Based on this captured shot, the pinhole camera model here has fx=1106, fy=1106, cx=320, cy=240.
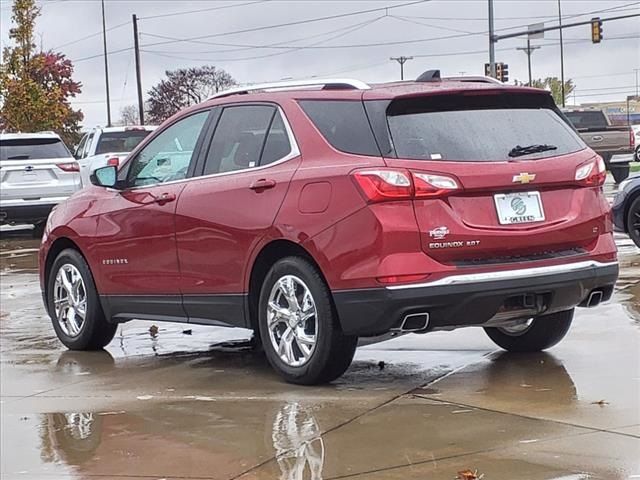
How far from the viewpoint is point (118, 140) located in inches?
831

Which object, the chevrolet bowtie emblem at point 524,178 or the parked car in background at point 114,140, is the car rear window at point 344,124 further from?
the parked car in background at point 114,140

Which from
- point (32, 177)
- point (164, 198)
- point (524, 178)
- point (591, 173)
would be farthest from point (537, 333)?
point (32, 177)

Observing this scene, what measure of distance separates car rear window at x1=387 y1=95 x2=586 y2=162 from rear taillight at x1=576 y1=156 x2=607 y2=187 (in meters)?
0.13

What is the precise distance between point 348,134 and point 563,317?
196 centimetres

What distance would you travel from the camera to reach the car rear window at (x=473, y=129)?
6.12 meters

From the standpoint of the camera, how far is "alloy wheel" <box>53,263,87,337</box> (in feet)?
27.0

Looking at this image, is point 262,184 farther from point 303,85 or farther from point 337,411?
point 337,411

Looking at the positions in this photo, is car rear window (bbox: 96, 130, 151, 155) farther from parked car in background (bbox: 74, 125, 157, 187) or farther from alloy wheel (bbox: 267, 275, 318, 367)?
alloy wheel (bbox: 267, 275, 318, 367)

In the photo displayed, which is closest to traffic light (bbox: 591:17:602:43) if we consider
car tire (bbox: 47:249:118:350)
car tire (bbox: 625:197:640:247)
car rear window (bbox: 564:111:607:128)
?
car rear window (bbox: 564:111:607:128)

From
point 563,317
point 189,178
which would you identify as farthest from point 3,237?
point 563,317

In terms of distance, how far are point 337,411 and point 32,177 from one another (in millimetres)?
13025

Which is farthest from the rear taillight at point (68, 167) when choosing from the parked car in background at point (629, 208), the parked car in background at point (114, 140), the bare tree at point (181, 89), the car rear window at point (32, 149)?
the bare tree at point (181, 89)

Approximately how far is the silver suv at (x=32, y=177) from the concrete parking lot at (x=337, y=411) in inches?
375

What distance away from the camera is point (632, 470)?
15.0ft
